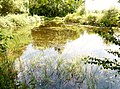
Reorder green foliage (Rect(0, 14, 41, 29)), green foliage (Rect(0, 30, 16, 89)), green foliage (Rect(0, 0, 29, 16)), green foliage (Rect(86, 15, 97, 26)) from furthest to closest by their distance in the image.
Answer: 1. green foliage (Rect(86, 15, 97, 26))
2. green foliage (Rect(0, 0, 29, 16))
3. green foliage (Rect(0, 14, 41, 29))
4. green foliage (Rect(0, 30, 16, 89))

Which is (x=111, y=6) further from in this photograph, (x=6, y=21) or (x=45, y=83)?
(x=45, y=83)

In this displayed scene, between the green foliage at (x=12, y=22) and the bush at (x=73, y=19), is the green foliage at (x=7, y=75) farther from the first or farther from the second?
the bush at (x=73, y=19)

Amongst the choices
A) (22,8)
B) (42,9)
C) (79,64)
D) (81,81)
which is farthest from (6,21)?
(42,9)

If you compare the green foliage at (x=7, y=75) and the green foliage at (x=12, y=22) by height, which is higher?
the green foliage at (x=7, y=75)

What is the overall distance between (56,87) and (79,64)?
2.11m

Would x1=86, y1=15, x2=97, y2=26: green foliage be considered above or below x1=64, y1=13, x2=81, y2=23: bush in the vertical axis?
above

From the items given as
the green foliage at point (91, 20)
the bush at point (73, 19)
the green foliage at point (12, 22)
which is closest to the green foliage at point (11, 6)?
the green foliage at point (12, 22)

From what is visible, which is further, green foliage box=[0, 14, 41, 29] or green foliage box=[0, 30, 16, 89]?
green foliage box=[0, 14, 41, 29]

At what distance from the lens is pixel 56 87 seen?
7492 mm

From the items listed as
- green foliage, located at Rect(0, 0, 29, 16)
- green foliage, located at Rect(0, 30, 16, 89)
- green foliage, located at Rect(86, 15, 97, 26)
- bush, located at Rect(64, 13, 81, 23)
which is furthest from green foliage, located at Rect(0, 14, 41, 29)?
green foliage, located at Rect(0, 30, 16, 89)

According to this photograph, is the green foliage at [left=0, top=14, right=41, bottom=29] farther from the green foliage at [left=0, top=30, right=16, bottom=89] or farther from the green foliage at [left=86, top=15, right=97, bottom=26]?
the green foliage at [left=0, top=30, right=16, bottom=89]

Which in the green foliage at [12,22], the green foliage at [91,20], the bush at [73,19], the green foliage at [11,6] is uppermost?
the green foliage at [11,6]

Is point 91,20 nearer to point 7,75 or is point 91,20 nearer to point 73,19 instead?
point 73,19

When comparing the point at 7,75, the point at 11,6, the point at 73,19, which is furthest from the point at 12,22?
the point at 7,75
